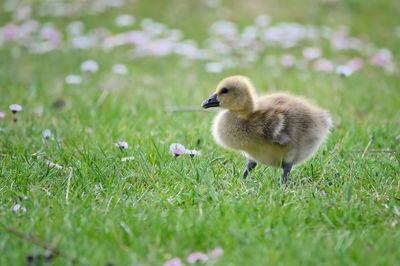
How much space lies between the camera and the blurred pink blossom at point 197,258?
8.41ft

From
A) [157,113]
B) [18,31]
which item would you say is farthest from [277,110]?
[18,31]

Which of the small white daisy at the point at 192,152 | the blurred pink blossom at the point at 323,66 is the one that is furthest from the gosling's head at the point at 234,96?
the blurred pink blossom at the point at 323,66

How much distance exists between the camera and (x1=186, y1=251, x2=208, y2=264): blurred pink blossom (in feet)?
8.41

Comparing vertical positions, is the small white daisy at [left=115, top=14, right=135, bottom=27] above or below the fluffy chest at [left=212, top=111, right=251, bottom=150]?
below

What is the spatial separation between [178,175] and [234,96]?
0.80 metres

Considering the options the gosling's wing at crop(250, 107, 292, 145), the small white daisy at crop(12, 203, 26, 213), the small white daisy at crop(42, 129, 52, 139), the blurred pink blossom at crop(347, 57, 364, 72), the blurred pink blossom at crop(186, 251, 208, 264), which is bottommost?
the blurred pink blossom at crop(347, 57, 364, 72)

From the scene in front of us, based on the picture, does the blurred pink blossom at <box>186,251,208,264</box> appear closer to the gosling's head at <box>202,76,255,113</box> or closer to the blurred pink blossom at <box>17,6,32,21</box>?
the gosling's head at <box>202,76,255,113</box>

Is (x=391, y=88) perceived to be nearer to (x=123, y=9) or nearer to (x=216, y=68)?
(x=216, y=68)

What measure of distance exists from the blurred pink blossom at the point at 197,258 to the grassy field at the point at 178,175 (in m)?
0.04

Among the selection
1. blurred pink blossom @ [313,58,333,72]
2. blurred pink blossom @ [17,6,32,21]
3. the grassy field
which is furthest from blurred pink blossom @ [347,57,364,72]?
blurred pink blossom @ [17,6,32,21]

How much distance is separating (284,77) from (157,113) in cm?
259

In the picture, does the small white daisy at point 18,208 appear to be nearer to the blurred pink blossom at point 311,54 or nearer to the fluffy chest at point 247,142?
the fluffy chest at point 247,142

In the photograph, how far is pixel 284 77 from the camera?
23.6 feet

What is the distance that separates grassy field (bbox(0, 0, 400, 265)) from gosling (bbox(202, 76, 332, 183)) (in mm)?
220
